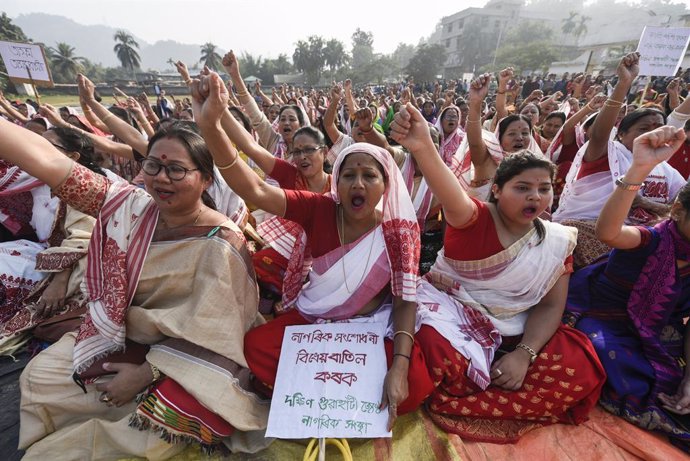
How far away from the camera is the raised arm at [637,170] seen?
1.87m

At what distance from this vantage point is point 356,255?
229 centimetres

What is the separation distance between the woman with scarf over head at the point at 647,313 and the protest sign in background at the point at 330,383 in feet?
5.32

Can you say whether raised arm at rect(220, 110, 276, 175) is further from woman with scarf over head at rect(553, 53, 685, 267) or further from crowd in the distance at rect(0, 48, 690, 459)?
woman with scarf over head at rect(553, 53, 685, 267)

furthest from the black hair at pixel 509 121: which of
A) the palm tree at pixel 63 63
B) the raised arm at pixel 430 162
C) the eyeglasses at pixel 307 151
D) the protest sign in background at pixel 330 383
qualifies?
the palm tree at pixel 63 63

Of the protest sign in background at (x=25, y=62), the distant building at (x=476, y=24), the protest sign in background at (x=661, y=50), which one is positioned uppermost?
the distant building at (x=476, y=24)

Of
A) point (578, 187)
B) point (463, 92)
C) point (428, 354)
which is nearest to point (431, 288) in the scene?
point (428, 354)

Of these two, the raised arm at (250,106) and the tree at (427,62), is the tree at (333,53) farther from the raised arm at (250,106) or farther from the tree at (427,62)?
the raised arm at (250,106)

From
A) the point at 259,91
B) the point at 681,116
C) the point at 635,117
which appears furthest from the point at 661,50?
the point at 259,91

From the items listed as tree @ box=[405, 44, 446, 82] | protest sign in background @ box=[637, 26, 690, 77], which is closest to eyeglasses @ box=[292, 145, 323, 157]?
Answer: protest sign in background @ box=[637, 26, 690, 77]

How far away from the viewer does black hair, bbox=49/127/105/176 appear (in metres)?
2.77

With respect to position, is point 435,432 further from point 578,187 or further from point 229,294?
point 578,187

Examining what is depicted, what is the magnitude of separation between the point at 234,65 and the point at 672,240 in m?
3.98

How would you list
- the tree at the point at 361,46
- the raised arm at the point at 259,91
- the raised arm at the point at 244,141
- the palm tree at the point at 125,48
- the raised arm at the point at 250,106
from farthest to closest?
the tree at the point at 361,46 → the palm tree at the point at 125,48 → the raised arm at the point at 259,91 → the raised arm at the point at 250,106 → the raised arm at the point at 244,141

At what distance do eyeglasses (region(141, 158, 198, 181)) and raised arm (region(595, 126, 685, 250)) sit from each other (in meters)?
2.60
